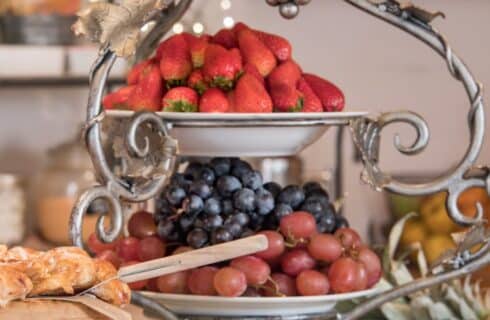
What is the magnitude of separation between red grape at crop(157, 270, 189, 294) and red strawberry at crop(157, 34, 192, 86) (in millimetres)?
172

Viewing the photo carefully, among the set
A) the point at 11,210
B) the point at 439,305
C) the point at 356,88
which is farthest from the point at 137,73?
the point at 356,88

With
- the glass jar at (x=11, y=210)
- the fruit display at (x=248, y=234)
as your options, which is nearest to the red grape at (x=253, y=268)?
the fruit display at (x=248, y=234)

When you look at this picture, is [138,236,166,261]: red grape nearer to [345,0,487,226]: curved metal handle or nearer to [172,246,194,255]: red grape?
[172,246,194,255]: red grape

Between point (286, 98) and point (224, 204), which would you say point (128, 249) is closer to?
point (224, 204)

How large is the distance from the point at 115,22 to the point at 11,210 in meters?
1.45

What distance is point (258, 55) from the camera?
898mm

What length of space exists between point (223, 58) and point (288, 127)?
0.08m

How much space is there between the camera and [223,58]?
2.89 ft

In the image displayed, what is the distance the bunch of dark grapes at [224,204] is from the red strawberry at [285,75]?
0.28 ft

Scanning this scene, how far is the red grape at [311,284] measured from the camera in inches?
32.9

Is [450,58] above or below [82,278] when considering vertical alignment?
above

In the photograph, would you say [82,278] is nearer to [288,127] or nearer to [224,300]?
[224,300]

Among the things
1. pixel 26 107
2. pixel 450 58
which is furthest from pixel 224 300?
pixel 26 107

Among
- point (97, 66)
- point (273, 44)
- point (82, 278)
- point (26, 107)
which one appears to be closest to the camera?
point (82, 278)
